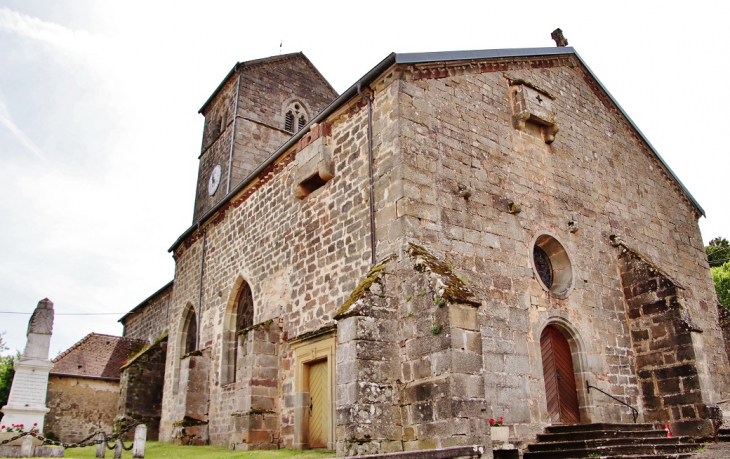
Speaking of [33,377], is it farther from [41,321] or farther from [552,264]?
[552,264]

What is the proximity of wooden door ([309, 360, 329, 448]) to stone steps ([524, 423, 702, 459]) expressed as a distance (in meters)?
3.42

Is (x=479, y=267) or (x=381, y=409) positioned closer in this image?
(x=381, y=409)

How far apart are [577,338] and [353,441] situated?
16.4 feet

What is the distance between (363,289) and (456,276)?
1.41 metres

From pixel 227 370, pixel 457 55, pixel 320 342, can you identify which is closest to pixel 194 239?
pixel 227 370

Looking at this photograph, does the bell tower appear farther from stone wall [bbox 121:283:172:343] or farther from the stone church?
the stone church

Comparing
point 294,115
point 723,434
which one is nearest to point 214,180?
point 294,115

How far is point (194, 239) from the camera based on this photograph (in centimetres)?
1705

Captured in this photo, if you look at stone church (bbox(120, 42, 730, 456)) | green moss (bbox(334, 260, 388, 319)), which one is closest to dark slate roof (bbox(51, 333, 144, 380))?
stone church (bbox(120, 42, 730, 456))

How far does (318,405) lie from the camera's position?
1005 cm

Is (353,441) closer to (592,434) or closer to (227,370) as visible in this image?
(592,434)

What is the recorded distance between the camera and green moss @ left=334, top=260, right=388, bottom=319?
8.02 metres

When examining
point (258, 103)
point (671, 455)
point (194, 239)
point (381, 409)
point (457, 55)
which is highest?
point (258, 103)

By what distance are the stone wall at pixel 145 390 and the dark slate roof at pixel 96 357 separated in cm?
318
